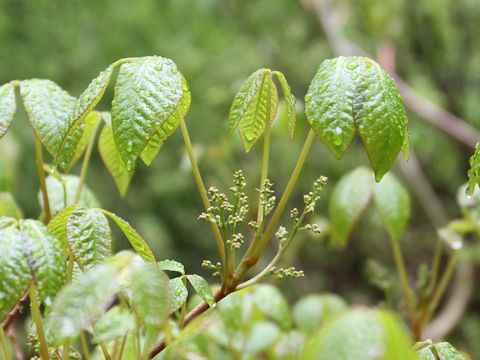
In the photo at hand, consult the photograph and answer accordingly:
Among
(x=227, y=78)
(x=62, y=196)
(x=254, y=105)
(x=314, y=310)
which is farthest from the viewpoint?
(x=227, y=78)

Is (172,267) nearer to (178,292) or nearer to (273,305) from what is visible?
(178,292)

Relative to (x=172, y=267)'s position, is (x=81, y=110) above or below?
above

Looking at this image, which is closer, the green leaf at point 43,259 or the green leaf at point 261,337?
the green leaf at point 43,259

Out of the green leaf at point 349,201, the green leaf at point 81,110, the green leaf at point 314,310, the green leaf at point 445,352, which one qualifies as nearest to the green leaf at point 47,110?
the green leaf at point 81,110

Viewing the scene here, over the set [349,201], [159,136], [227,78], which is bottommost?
[227,78]

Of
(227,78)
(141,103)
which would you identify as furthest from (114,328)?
(227,78)

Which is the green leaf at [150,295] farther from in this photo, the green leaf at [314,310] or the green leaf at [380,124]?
the green leaf at [314,310]

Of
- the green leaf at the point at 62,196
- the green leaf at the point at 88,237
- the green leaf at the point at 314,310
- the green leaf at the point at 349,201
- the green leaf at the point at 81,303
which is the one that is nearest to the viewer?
the green leaf at the point at 81,303

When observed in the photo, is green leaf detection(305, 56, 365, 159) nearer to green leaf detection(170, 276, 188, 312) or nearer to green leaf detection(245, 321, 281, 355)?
green leaf detection(170, 276, 188, 312)
